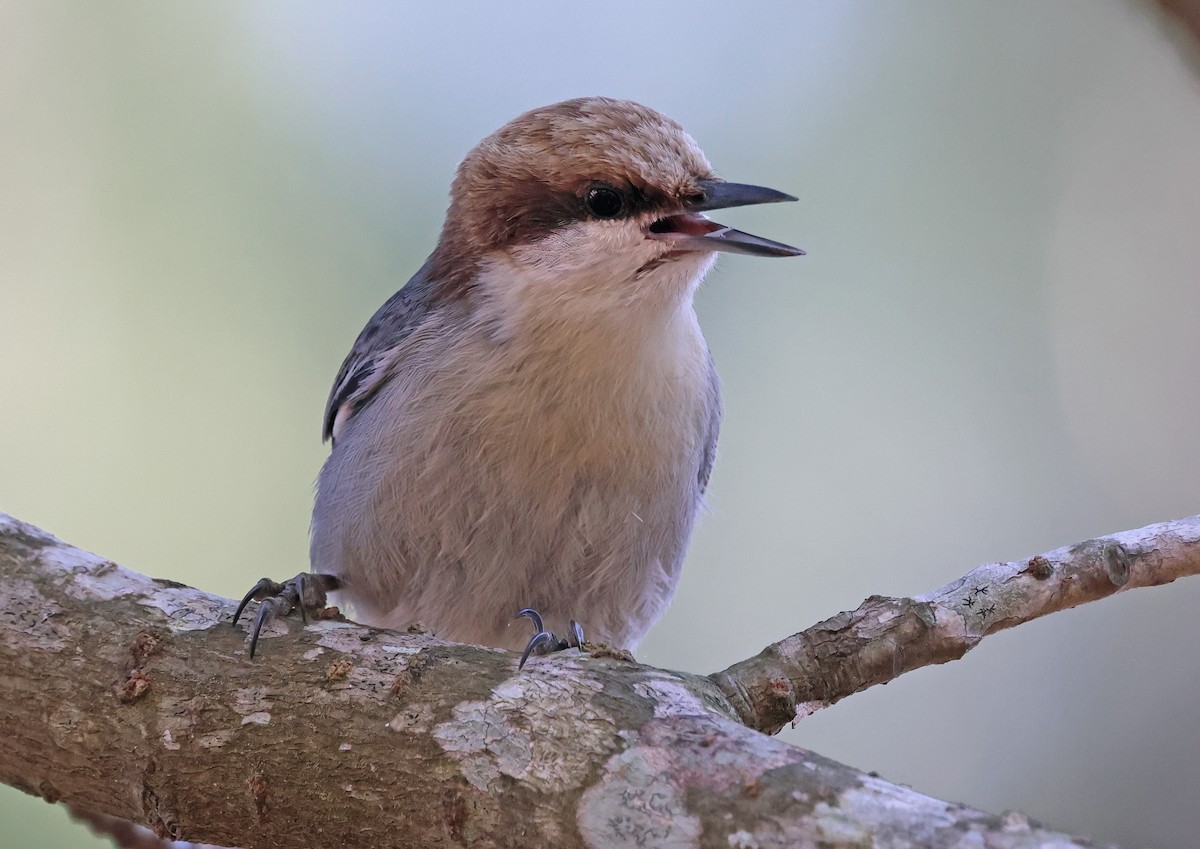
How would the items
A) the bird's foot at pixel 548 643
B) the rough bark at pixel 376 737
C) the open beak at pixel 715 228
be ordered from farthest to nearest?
the open beak at pixel 715 228, the bird's foot at pixel 548 643, the rough bark at pixel 376 737

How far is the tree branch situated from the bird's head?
2.55 ft

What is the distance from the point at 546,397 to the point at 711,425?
0.60 meters

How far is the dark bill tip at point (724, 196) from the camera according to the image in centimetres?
254

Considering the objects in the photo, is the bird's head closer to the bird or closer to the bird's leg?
the bird

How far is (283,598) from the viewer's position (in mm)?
2186

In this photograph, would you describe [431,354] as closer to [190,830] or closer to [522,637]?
[522,637]

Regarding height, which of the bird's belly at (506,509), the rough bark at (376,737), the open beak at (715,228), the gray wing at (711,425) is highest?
the open beak at (715,228)

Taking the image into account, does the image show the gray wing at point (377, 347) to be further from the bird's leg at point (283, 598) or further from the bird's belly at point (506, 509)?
the bird's leg at point (283, 598)

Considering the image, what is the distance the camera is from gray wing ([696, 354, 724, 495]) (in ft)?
9.67

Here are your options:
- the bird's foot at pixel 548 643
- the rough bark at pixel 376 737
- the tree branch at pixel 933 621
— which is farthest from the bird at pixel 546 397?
the tree branch at pixel 933 621

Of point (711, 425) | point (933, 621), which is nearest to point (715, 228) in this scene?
point (711, 425)

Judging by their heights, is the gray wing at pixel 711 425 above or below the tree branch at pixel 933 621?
above

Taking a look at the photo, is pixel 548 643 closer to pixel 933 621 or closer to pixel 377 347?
pixel 933 621

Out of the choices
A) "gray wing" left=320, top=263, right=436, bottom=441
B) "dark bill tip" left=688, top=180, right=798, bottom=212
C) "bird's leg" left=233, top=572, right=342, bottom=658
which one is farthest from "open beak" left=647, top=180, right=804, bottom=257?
"bird's leg" left=233, top=572, right=342, bottom=658
